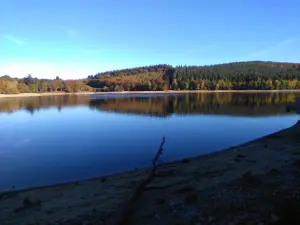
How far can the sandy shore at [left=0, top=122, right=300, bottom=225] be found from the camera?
31.1ft

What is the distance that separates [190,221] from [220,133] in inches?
1011

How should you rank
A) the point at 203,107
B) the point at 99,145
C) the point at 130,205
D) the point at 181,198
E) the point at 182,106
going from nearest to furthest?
the point at 130,205, the point at 181,198, the point at 99,145, the point at 203,107, the point at 182,106

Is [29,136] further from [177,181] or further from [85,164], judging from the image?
[177,181]

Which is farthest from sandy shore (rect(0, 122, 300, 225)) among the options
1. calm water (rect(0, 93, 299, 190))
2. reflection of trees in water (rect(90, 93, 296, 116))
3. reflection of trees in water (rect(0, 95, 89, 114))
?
reflection of trees in water (rect(0, 95, 89, 114))

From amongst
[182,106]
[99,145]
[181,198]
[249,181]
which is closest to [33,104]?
[182,106]

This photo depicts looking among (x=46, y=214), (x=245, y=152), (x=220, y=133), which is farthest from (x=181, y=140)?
(x=46, y=214)

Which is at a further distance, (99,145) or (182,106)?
(182,106)

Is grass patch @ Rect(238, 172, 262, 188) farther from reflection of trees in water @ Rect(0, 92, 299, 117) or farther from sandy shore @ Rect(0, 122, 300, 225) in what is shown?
reflection of trees in water @ Rect(0, 92, 299, 117)

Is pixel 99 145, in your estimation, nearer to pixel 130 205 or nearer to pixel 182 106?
pixel 130 205

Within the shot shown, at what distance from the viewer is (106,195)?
1338cm

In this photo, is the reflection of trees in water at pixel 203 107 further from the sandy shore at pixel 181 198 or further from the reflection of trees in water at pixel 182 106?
the sandy shore at pixel 181 198

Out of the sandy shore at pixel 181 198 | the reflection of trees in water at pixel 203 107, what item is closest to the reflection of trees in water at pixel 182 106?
the reflection of trees in water at pixel 203 107

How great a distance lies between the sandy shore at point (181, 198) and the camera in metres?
9.48

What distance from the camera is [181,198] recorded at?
37.8 ft
